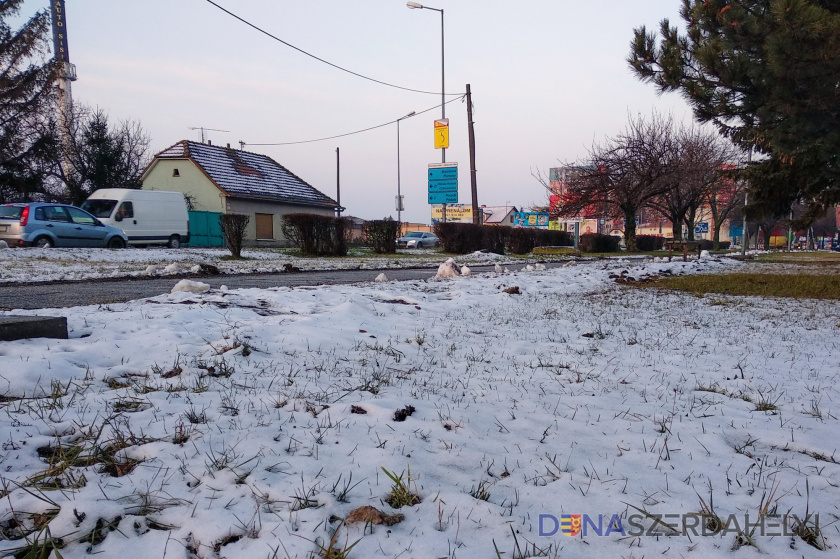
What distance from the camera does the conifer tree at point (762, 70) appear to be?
645 centimetres

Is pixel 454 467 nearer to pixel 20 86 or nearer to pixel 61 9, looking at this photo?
pixel 20 86

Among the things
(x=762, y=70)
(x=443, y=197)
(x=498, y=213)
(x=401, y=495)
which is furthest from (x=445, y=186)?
(x=498, y=213)

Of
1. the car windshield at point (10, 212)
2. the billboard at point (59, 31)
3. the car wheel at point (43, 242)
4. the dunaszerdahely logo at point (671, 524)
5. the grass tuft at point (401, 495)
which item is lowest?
the dunaszerdahely logo at point (671, 524)

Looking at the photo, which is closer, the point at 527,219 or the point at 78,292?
the point at 78,292

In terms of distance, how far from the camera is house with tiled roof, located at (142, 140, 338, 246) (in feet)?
99.9

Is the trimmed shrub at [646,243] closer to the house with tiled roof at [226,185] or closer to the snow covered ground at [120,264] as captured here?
the snow covered ground at [120,264]

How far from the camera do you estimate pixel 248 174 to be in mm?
32969

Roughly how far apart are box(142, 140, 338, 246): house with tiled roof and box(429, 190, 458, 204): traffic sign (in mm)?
9257

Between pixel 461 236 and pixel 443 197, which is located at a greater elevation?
pixel 443 197

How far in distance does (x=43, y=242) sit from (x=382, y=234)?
11.8 meters

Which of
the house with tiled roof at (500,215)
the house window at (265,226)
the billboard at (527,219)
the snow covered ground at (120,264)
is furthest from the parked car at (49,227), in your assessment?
the house with tiled roof at (500,215)

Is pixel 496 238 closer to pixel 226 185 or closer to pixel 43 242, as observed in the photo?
pixel 226 185

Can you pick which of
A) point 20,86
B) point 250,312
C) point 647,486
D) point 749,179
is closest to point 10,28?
point 20,86

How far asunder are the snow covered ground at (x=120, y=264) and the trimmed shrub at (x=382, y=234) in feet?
13.3
